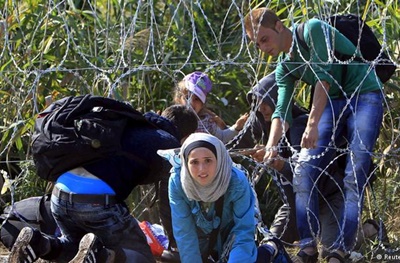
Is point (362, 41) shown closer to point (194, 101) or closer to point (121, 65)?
point (194, 101)

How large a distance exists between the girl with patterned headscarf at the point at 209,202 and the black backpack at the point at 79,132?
24 cm

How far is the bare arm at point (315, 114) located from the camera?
4895 millimetres

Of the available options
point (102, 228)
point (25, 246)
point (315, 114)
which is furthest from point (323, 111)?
point (25, 246)

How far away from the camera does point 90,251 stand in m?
4.26

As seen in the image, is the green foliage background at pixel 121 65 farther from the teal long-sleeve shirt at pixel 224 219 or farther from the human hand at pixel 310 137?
the teal long-sleeve shirt at pixel 224 219

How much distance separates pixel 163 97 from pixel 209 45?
54 cm

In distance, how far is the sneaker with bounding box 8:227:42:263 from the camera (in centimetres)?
433

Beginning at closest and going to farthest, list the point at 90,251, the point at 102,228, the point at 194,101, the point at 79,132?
1. the point at 90,251
2. the point at 79,132
3. the point at 102,228
4. the point at 194,101

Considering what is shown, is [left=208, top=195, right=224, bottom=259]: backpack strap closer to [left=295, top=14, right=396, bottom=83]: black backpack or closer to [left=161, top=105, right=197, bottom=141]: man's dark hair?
[left=161, top=105, right=197, bottom=141]: man's dark hair

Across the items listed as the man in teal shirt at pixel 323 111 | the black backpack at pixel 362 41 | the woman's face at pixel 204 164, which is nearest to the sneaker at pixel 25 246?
the woman's face at pixel 204 164

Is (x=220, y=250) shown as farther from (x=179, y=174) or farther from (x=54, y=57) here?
(x=54, y=57)

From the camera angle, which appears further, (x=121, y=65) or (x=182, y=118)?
(x=121, y=65)

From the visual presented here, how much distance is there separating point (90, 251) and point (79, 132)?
0.49 metres

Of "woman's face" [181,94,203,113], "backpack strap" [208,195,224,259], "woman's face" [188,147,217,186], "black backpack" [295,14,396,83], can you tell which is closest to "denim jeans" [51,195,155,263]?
"backpack strap" [208,195,224,259]
